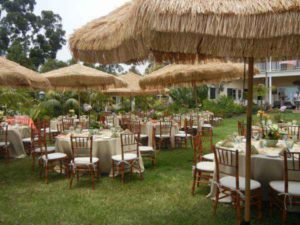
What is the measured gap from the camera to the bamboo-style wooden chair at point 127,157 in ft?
21.2

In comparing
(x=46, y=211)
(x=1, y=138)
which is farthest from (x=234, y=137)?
(x=1, y=138)

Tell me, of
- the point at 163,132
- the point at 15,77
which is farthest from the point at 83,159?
the point at 163,132

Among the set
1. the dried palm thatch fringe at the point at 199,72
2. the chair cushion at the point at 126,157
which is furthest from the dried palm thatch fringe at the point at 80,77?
the chair cushion at the point at 126,157

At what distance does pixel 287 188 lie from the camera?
4.07 meters

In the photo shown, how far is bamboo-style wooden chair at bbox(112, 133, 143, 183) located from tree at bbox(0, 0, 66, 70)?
29.7 meters

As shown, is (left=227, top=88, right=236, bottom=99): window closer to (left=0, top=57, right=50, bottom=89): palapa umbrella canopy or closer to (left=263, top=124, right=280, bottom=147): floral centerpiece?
(left=0, top=57, right=50, bottom=89): palapa umbrella canopy

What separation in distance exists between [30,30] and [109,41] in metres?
A: 38.1

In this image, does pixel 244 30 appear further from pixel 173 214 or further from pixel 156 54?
pixel 173 214

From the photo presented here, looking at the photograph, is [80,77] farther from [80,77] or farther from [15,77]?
[15,77]

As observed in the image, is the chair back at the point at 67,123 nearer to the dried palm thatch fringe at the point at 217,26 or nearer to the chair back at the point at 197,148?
the chair back at the point at 197,148

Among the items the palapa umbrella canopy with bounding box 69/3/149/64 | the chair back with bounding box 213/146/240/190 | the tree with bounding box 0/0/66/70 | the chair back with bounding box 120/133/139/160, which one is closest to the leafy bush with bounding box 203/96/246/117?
the chair back with bounding box 120/133/139/160

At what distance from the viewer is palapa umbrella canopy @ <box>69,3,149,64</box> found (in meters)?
2.79

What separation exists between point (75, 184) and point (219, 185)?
125 inches

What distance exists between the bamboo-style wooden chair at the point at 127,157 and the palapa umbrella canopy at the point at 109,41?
330 centimetres
